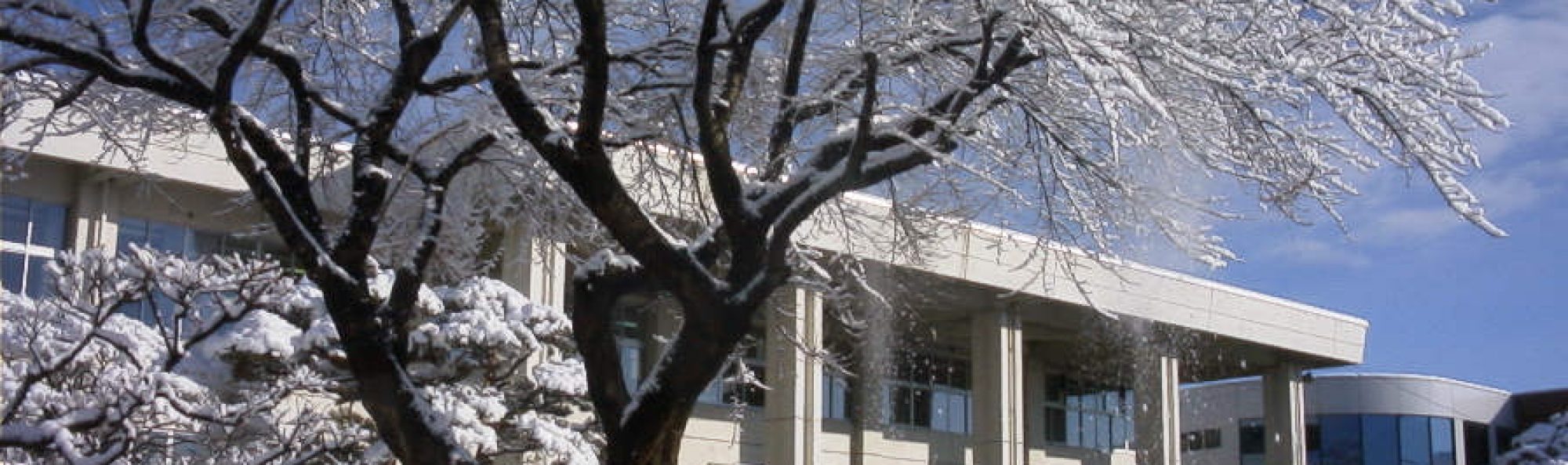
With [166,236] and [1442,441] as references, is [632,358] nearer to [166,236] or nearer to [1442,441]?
[166,236]

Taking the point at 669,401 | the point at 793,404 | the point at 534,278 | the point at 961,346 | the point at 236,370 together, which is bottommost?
the point at 669,401

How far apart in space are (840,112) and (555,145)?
2.55 meters

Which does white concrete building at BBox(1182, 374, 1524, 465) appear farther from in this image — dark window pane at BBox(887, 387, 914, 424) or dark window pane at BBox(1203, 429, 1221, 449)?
dark window pane at BBox(887, 387, 914, 424)

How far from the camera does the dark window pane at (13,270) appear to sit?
2408 centimetres

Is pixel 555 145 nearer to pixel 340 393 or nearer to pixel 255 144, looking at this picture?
pixel 255 144

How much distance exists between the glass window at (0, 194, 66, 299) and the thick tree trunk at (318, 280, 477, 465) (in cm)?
1743

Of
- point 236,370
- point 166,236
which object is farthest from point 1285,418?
point 236,370

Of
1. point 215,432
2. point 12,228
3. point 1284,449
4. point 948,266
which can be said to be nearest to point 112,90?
point 215,432

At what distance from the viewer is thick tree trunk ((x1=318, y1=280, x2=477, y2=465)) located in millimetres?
8258

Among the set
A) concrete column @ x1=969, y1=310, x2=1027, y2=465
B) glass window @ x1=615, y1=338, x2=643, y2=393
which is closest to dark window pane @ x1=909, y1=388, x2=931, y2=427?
concrete column @ x1=969, y1=310, x2=1027, y2=465

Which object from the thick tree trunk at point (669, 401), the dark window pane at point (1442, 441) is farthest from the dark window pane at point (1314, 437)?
the thick tree trunk at point (669, 401)

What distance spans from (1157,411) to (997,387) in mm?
5398

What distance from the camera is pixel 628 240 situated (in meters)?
8.20

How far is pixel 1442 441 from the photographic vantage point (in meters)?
56.4
